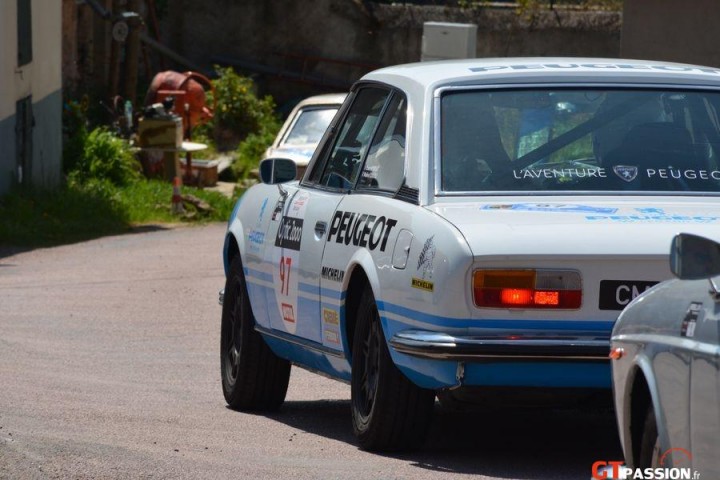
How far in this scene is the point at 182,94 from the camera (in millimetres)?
29516

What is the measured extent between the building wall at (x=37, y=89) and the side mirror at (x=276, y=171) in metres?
14.5

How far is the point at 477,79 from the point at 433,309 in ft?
4.81

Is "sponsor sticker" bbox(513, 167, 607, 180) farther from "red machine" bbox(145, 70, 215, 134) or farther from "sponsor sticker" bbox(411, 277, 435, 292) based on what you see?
"red machine" bbox(145, 70, 215, 134)

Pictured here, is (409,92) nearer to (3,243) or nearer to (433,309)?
(433,309)

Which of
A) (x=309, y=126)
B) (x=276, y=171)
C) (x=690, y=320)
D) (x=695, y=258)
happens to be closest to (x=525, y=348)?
(x=690, y=320)

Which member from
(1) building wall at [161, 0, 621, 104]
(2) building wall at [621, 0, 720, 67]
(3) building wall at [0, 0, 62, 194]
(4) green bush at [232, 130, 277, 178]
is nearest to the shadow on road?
(2) building wall at [621, 0, 720, 67]

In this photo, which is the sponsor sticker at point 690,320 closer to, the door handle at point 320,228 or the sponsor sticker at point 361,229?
the sponsor sticker at point 361,229

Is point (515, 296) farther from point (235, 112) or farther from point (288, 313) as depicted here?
point (235, 112)

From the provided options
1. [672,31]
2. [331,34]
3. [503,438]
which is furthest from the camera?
[331,34]

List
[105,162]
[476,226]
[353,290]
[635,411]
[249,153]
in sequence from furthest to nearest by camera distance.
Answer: [249,153]
[105,162]
[353,290]
[476,226]
[635,411]

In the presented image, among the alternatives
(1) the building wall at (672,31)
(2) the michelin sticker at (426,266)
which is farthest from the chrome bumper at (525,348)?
(1) the building wall at (672,31)

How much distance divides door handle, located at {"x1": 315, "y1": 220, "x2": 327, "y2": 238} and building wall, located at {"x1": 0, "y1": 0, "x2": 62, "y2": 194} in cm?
1545

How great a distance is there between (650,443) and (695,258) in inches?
34.0

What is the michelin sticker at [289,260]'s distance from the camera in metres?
7.98
